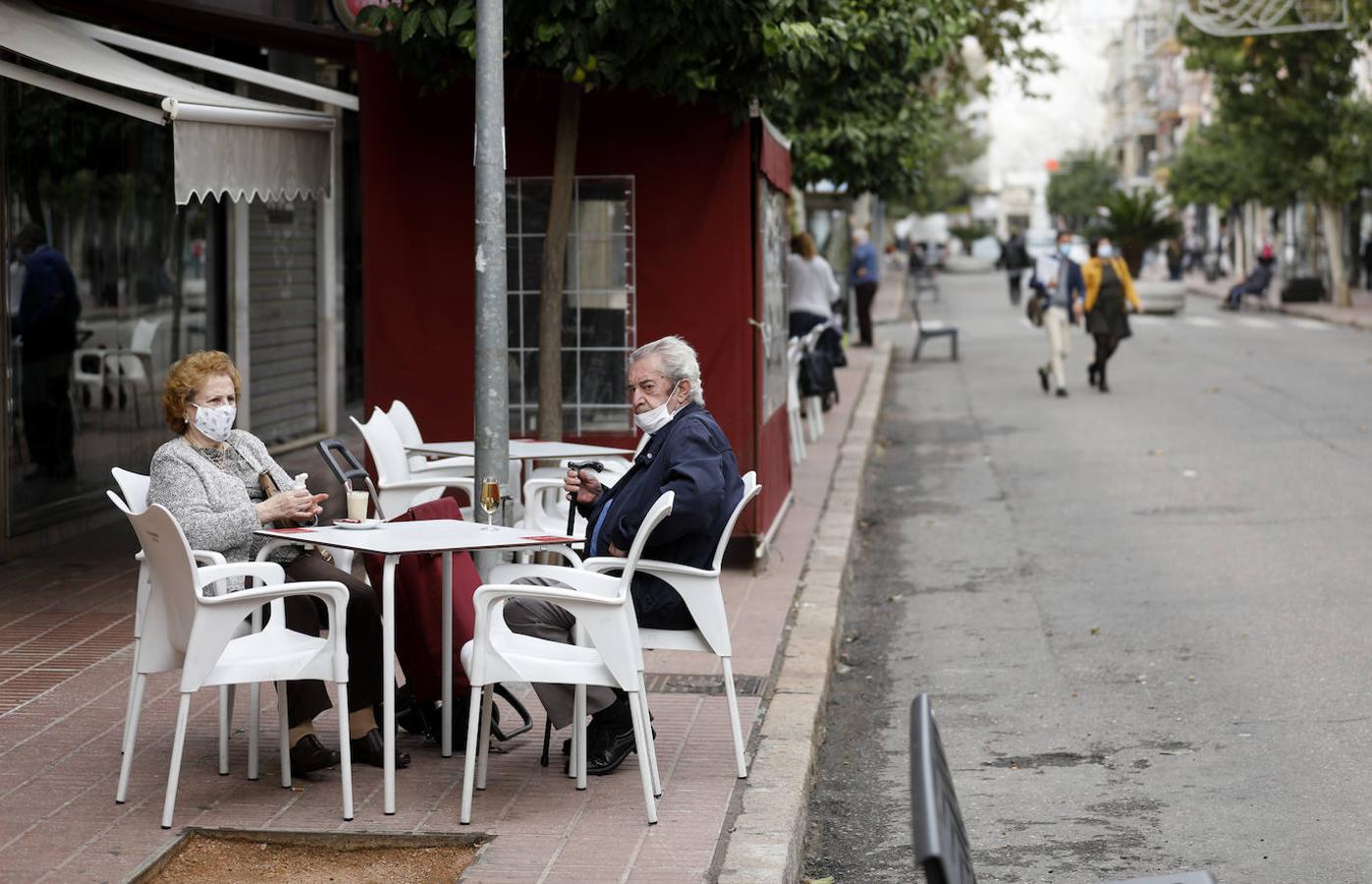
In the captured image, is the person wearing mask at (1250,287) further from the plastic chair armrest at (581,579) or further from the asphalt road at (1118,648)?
the plastic chair armrest at (581,579)

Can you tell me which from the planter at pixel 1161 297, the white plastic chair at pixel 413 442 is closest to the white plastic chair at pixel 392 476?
the white plastic chair at pixel 413 442

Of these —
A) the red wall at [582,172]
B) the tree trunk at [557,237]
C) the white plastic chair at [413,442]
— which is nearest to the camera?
the tree trunk at [557,237]

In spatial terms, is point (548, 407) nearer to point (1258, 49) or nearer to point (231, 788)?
point (231, 788)

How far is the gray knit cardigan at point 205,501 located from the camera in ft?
18.4

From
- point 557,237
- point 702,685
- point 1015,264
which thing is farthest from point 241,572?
point 1015,264

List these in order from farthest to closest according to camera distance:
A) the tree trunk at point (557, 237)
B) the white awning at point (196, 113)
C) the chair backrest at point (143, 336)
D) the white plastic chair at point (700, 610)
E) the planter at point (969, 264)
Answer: the planter at point (969, 264)
the chair backrest at point (143, 336)
the tree trunk at point (557, 237)
the white awning at point (196, 113)
the white plastic chair at point (700, 610)

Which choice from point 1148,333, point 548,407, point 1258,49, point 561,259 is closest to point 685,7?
point 561,259

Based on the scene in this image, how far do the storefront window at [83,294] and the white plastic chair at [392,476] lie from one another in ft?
8.89

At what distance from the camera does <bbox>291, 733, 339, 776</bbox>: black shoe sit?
5684 millimetres

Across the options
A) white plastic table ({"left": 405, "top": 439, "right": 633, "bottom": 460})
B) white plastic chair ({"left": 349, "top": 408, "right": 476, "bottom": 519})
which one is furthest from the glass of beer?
white plastic chair ({"left": 349, "top": 408, "right": 476, "bottom": 519})

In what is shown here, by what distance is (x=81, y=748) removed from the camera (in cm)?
599

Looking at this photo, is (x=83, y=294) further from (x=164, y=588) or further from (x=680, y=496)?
(x=680, y=496)

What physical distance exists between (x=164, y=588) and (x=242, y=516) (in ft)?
1.36

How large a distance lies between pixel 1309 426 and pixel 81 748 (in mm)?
13363
